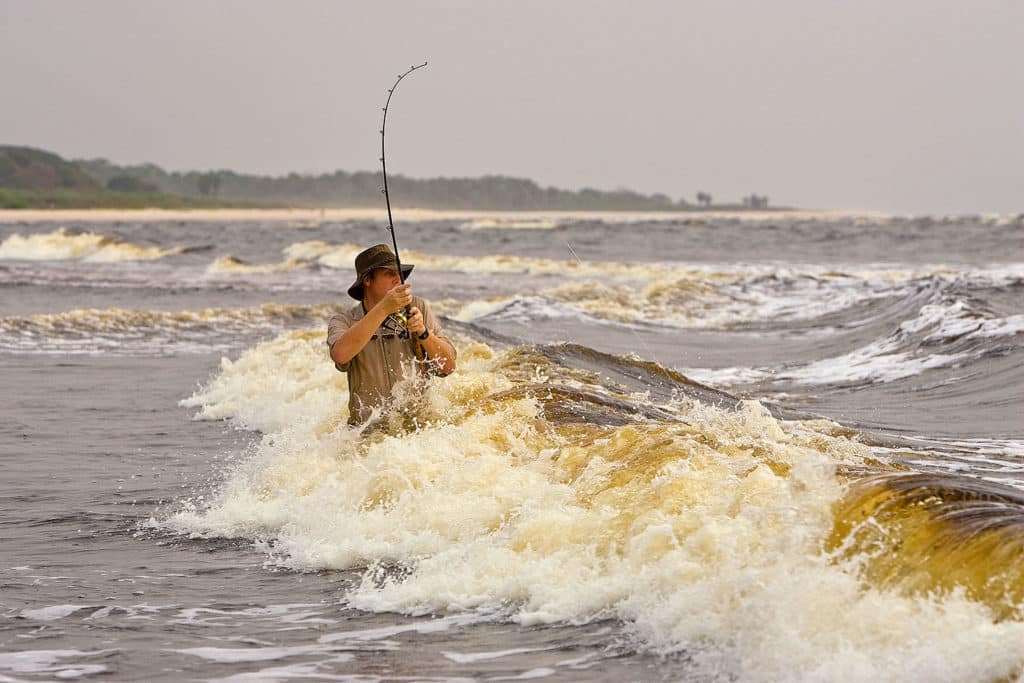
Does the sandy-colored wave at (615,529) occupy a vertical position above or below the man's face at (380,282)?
below

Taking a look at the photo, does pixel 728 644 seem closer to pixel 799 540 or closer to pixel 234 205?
pixel 799 540

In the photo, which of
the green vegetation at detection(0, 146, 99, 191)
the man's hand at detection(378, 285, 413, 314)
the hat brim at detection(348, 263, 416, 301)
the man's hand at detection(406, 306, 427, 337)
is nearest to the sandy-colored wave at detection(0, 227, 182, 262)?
the hat brim at detection(348, 263, 416, 301)

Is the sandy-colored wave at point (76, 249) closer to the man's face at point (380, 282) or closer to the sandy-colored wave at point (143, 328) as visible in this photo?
the sandy-colored wave at point (143, 328)

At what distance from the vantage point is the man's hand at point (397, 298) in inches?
265

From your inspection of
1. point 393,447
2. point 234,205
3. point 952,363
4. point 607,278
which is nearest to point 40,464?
point 393,447

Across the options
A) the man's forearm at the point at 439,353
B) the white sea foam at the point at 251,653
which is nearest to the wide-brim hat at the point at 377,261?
the man's forearm at the point at 439,353

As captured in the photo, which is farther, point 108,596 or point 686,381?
point 686,381

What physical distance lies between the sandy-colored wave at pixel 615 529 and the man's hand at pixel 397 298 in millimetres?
925

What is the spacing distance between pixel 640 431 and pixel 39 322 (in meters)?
16.8

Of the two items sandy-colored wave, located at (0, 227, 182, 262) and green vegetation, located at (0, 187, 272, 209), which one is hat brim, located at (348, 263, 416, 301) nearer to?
sandy-colored wave, located at (0, 227, 182, 262)

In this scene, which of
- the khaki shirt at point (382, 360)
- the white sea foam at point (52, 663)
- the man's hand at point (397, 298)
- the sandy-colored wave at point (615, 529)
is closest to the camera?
the sandy-colored wave at point (615, 529)

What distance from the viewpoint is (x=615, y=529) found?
5.77m

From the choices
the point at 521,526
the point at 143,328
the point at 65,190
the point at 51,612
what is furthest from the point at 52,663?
the point at 65,190

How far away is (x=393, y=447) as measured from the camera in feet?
23.9
